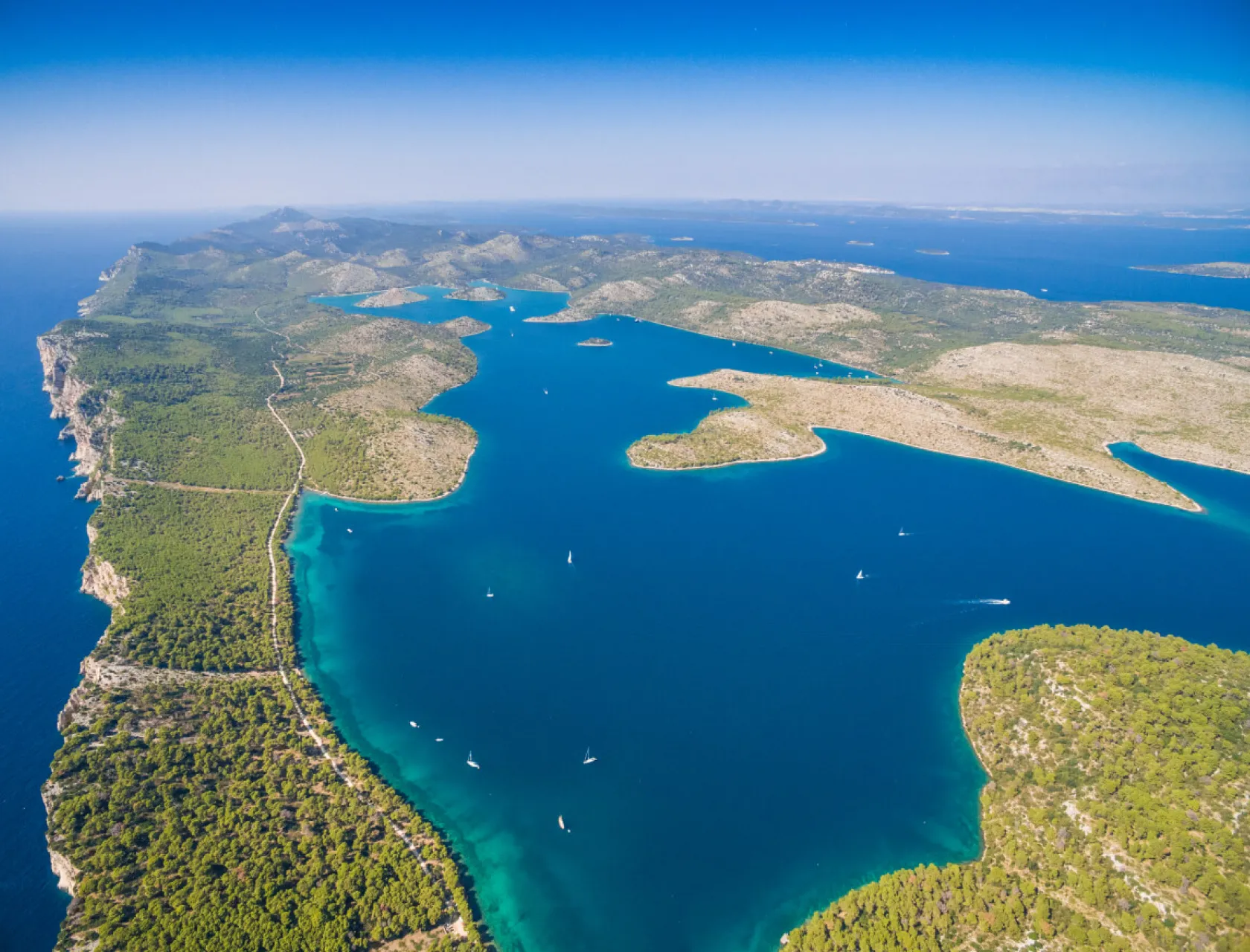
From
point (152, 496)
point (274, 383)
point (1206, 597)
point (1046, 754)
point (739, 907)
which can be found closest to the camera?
point (739, 907)

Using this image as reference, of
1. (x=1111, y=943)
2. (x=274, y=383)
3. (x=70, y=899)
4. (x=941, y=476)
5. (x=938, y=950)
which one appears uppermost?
(x=274, y=383)

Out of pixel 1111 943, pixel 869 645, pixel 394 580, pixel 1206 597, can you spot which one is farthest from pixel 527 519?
pixel 1206 597

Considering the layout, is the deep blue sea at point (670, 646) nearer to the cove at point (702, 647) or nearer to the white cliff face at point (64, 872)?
the cove at point (702, 647)

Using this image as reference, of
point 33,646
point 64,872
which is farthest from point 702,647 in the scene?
point 33,646

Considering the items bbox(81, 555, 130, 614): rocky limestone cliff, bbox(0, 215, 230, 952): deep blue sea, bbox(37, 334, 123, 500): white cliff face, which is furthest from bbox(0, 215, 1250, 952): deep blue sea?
bbox(37, 334, 123, 500): white cliff face

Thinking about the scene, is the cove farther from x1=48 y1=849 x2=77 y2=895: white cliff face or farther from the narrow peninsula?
x1=48 y1=849 x2=77 y2=895: white cliff face

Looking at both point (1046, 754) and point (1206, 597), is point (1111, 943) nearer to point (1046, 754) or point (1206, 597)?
point (1046, 754)

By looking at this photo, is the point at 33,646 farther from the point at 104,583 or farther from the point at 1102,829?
the point at 1102,829
